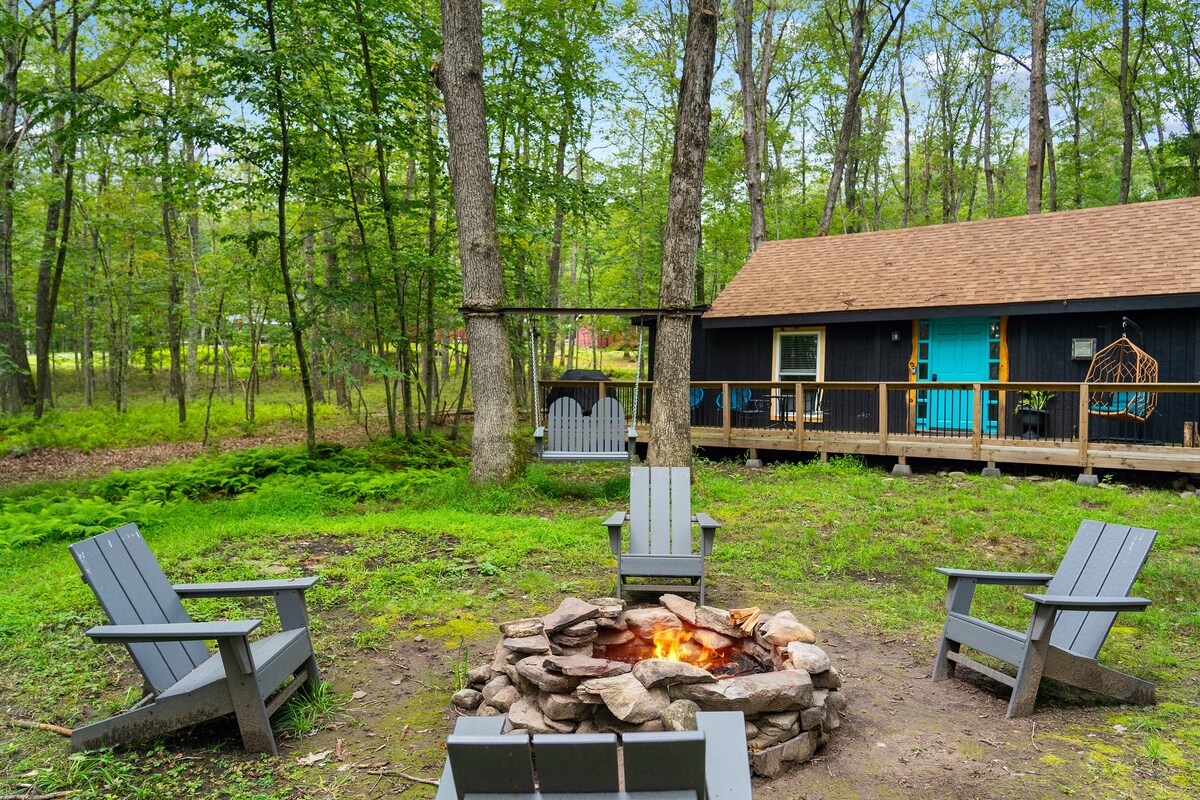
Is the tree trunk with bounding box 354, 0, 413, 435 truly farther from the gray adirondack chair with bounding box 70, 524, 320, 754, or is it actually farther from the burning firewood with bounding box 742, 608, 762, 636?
the burning firewood with bounding box 742, 608, 762, 636

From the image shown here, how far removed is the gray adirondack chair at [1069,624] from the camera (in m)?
3.31

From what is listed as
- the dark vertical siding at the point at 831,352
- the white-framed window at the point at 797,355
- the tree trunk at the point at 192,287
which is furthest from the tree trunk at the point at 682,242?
the tree trunk at the point at 192,287

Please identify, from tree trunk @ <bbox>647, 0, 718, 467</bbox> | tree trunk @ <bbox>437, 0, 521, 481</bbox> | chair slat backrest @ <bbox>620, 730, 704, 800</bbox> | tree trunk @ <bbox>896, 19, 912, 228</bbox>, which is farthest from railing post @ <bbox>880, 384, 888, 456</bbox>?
tree trunk @ <bbox>896, 19, 912, 228</bbox>

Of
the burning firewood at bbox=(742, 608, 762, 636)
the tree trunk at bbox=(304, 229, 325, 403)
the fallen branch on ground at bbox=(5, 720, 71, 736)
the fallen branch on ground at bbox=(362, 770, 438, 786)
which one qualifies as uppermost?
the tree trunk at bbox=(304, 229, 325, 403)

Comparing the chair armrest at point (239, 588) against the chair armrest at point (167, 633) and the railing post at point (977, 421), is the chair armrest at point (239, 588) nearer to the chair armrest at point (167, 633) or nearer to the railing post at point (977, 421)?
the chair armrest at point (167, 633)

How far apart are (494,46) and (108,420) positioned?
1120cm

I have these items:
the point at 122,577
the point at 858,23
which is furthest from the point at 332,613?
the point at 858,23

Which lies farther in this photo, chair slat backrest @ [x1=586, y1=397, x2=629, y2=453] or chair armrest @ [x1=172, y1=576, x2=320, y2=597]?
chair slat backrest @ [x1=586, y1=397, x2=629, y2=453]

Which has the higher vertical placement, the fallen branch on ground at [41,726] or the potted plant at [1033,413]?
the potted plant at [1033,413]

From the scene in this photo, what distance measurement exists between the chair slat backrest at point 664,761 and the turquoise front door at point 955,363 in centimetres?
1184

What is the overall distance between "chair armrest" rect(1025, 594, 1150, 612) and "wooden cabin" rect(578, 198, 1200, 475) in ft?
24.1

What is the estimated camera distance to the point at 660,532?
5.34m

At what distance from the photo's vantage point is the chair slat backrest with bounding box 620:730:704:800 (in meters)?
1.65

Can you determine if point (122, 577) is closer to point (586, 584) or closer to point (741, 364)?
point (586, 584)
